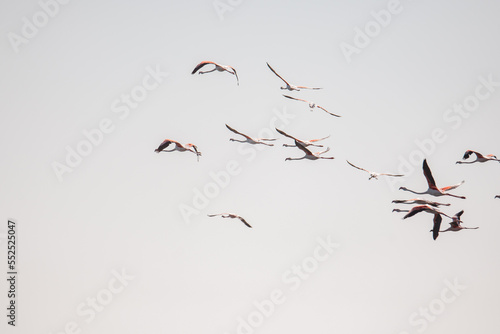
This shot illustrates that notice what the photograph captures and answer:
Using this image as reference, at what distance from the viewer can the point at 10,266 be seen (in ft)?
251

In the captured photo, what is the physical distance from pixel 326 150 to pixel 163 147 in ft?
29.8

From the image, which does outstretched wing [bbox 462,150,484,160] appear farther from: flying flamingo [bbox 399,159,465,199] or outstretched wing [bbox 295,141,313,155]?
outstretched wing [bbox 295,141,313,155]

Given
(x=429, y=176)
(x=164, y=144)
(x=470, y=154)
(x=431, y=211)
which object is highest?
(x=164, y=144)

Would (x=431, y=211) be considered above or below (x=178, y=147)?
below

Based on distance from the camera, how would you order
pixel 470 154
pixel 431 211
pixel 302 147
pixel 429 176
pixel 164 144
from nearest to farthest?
pixel 429 176 < pixel 431 211 < pixel 164 144 < pixel 470 154 < pixel 302 147

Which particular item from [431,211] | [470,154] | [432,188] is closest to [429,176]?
[432,188]

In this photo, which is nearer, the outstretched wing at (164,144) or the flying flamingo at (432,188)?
the flying flamingo at (432,188)

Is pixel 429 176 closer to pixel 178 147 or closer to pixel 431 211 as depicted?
pixel 431 211

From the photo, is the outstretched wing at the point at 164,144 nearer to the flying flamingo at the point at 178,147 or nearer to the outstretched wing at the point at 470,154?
the flying flamingo at the point at 178,147

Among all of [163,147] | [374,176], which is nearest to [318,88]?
[374,176]

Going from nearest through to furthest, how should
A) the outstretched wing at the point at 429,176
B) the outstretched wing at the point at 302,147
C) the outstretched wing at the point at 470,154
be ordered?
the outstretched wing at the point at 429,176
the outstretched wing at the point at 470,154
the outstretched wing at the point at 302,147

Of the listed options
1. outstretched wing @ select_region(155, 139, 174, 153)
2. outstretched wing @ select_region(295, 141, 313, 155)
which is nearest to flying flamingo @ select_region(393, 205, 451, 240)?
outstretched wing @ select_region(295, 141, 313, 155)

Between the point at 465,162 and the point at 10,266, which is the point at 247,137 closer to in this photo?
the point at 465,162

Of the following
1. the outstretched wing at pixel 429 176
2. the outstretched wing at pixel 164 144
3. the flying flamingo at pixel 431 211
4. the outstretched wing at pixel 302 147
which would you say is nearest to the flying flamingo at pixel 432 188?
the outstretched wing at pixel 429 176
